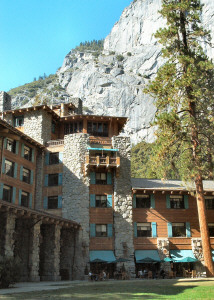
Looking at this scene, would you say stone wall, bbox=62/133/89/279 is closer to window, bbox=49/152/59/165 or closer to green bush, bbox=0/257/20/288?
window, bbox=49/152/59/165

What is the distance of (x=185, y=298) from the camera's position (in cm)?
1473

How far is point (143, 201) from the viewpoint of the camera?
41812 millimetres

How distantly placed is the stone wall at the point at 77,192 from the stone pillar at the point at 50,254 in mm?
3684

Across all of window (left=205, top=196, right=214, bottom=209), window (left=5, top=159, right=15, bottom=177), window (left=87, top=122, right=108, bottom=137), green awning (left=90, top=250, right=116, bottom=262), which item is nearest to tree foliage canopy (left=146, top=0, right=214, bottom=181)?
window (left=205, top=196, right=214, bottom=209)

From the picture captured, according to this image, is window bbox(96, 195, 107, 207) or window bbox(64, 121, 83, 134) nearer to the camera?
window bbox(96, 195, 107, 207)

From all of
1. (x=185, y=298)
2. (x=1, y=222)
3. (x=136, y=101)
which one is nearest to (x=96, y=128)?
(x=1, y=222)

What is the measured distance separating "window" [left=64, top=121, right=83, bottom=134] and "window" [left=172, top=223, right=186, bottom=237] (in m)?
17.3

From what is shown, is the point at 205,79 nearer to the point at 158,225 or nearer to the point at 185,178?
the point at 185,178

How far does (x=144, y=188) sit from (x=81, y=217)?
8.17m

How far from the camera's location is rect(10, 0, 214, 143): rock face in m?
143

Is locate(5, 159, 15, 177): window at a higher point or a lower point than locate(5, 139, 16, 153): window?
lower

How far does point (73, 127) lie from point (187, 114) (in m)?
17.5

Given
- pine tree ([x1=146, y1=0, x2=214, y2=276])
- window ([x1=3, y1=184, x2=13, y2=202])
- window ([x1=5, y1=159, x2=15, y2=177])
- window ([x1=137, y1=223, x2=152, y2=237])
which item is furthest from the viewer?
window ([x1=137, y1=223, x2=152, y2=237])

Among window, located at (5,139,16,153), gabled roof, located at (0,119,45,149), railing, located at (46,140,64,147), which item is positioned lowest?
window, located at (5,139,16,153)
